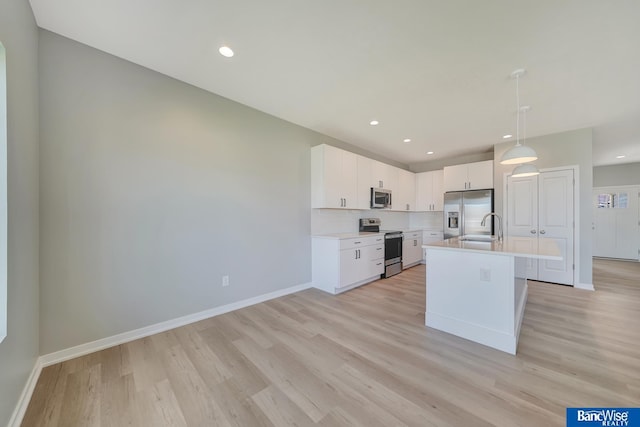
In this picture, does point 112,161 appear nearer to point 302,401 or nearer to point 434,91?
point 302,401

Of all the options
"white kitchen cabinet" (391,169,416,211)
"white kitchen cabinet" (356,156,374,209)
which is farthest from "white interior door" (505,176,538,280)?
"white kitchen cabinet" (356,156,374,209)

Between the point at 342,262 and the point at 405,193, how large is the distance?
3.02 metres

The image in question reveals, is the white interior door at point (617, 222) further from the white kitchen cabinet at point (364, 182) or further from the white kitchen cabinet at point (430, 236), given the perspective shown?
the white kitchen cabinet at point (364, 182)

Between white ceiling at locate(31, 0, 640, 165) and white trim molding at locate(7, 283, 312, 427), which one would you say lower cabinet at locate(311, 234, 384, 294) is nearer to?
white trim molding at locate(7, 283, 312, 427)

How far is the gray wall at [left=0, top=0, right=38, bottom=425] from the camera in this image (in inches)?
53.2

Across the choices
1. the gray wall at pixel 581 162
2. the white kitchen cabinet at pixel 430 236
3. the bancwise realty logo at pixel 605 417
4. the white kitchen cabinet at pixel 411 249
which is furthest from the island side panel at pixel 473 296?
the white kitchen cabinet at pixel 430 236

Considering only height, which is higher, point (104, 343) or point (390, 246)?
point (390, 246)

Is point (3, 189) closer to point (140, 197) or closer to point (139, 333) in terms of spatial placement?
point (140, 197)

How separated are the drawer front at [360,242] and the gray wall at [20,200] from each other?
3107mm

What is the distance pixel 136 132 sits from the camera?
2324 millimetres

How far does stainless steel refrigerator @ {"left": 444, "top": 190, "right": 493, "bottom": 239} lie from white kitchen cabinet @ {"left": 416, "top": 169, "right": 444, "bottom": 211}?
0.50 m

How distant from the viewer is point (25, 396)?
5.01ft

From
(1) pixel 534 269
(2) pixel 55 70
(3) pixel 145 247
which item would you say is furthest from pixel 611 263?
(2) pixel 55 70

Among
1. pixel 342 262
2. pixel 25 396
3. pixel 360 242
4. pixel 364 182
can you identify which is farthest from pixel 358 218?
pixel 25 396
